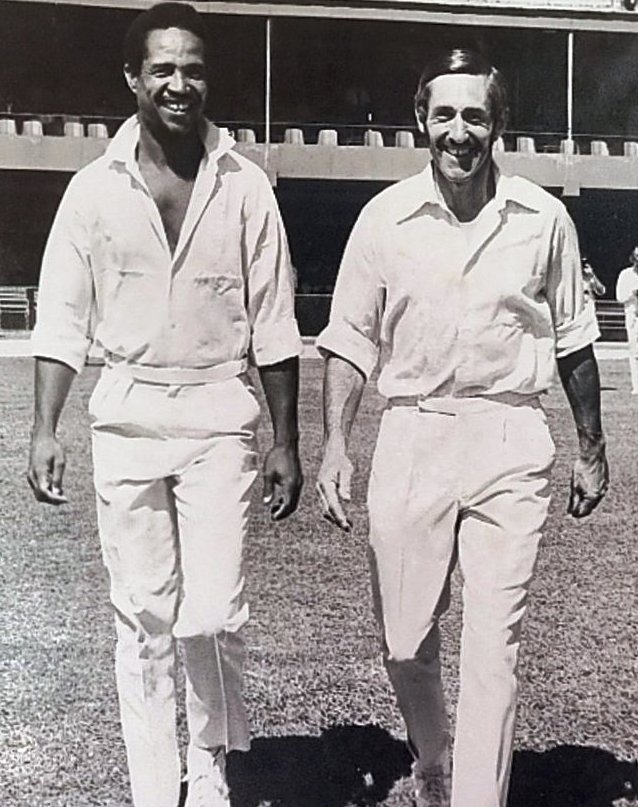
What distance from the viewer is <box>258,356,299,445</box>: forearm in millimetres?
2193

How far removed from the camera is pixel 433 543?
2.11m

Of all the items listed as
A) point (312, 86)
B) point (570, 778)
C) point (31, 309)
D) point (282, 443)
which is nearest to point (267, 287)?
point (282, 443)

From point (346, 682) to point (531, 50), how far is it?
1.69m

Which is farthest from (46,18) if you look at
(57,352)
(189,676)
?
(189,676)

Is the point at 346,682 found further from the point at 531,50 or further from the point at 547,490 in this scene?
the point at 531,50

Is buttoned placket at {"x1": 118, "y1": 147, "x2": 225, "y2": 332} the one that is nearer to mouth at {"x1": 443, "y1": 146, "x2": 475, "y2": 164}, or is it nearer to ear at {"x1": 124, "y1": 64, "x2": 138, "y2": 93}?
ear at {"x1": 124, "y1": 64, "x2": 138, "y2": 93}

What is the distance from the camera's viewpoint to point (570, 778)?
243 centimetres

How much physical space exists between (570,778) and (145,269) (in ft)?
3.90

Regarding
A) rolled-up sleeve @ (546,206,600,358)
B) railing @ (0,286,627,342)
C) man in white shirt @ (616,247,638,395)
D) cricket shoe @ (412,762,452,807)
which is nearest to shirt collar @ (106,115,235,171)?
rolled-up sleeve @ (546,206,600,358)

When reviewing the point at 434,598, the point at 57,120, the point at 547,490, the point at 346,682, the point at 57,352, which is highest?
the point at 57,120

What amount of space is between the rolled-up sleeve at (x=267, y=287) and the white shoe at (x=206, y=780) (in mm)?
649

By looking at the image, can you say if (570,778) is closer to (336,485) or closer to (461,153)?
(336,485)

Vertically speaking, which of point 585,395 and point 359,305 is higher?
point 359,305

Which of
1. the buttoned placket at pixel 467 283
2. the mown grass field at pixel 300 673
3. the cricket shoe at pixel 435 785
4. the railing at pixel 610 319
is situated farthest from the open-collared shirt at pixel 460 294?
the railing at pixel 610 319
